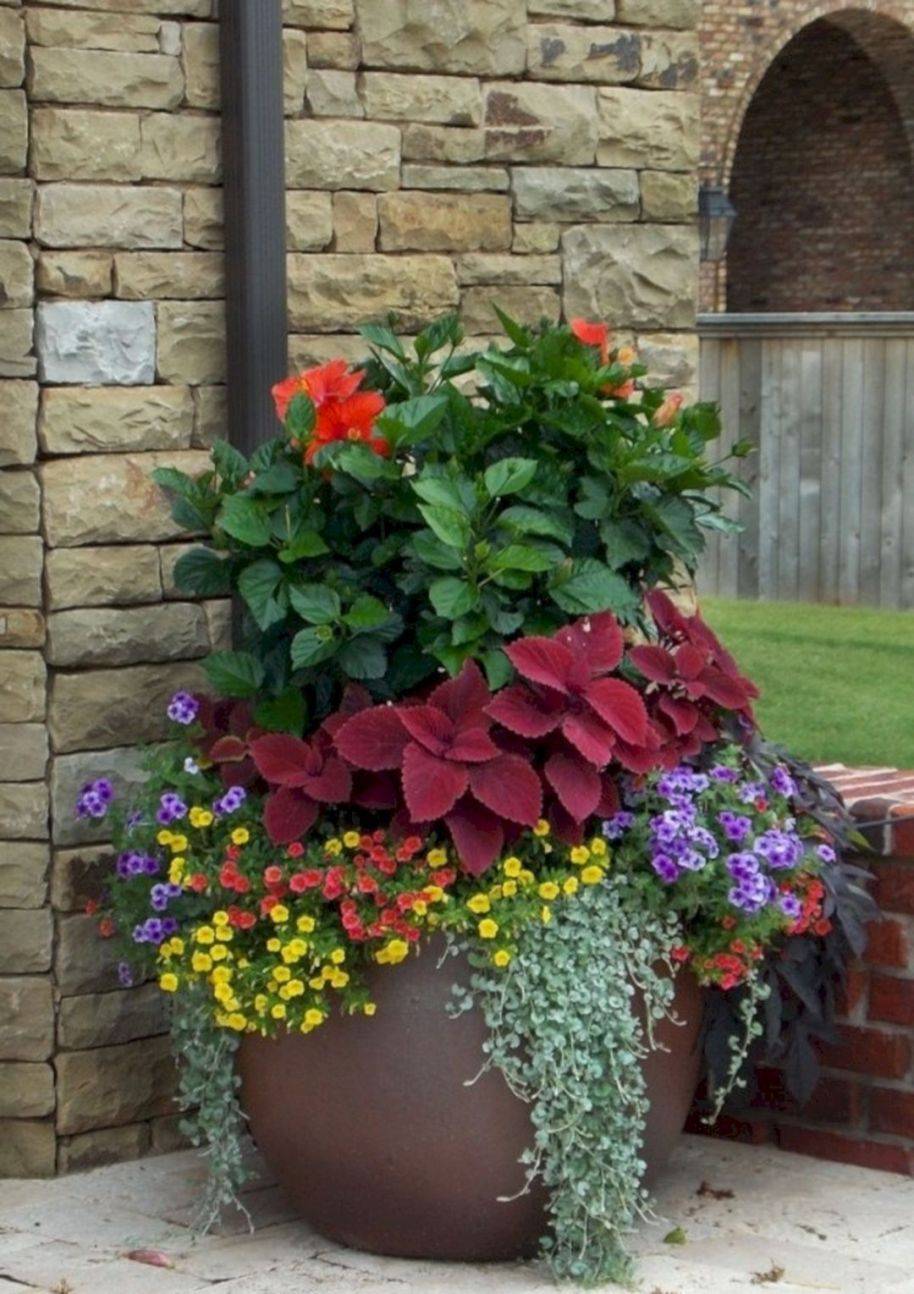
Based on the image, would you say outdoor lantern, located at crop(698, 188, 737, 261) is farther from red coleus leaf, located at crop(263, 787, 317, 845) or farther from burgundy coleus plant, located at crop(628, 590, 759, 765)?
red coleus leaf, located at crop(263, 787, 317, 845)

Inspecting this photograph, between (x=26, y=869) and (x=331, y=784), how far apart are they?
0.76m

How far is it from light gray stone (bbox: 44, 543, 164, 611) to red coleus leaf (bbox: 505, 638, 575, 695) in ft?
2.73

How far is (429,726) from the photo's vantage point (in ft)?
10.7

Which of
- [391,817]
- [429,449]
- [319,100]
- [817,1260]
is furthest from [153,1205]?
[319,100]

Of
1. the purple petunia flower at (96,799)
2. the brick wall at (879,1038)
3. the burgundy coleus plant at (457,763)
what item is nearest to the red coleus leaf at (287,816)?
the burgundy coleus plant at (457,763)

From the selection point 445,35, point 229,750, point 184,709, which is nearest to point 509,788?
point 229,750

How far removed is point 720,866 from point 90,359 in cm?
136

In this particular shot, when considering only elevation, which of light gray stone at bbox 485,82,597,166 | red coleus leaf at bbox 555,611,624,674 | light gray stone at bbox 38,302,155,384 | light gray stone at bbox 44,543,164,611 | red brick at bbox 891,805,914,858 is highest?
light gray stone at bbox 485,82,597,166

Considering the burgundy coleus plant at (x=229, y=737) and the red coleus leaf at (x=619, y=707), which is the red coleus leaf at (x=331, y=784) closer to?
the burgundy coleus plant at (x=229, y=737)

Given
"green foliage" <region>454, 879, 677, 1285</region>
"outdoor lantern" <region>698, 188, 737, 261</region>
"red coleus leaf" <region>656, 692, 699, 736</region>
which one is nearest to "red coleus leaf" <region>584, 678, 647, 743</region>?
"red coleus leaf" <region>656, 692, 699, 736</region>

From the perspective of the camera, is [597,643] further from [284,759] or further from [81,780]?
[81,780]

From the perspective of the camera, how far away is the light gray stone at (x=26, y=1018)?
12.5 ft

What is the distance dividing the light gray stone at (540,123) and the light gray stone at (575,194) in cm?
3

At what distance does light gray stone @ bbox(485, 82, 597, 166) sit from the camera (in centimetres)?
416
